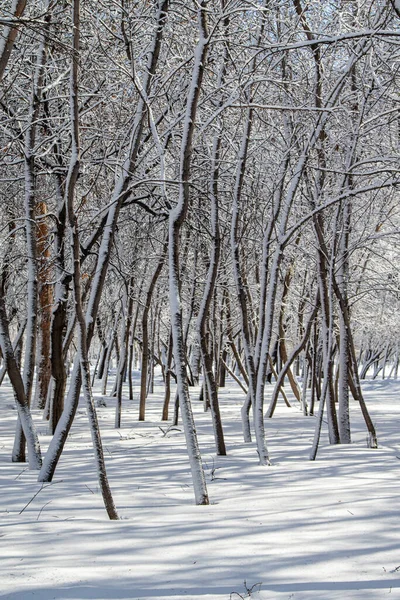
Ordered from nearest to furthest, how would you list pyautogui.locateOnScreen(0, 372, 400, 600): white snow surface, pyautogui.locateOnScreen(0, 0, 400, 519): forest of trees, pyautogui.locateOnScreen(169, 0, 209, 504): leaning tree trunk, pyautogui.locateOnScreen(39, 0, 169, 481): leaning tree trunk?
pyautogui.locateOnScreen(0, 372, 400, 600): white snow surface → pyautogui.locateOnScreen(169, 0, 209, 504): leaning tree trunk → pyautogui.locateOnScreen(0, 0, 400, 519): forest of trees → pyautogui.locateOnScreen(39, 0, 169, 481): leaning tree trunk

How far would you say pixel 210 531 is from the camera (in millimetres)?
4422

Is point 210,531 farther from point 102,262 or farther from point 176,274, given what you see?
point 102,262

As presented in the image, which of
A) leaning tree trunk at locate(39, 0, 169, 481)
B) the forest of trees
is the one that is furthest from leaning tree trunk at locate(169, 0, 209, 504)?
leaning tree trunk at locate(39, 0, 169, 481)


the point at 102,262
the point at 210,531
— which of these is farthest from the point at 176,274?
the point at 210,531

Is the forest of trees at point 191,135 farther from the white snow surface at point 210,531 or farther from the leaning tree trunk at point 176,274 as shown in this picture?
the white snow surface at point 210,531

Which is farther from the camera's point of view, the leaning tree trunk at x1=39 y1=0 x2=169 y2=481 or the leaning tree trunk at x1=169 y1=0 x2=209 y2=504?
the leaning tree trunk at x1=39 y1=0 x2=169 y2=481

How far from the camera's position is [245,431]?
1035 centimetres

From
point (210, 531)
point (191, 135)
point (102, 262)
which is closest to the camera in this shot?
point (210, 531)

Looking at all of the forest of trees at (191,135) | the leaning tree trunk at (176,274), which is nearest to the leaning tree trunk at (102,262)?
the forest of trees at (191,135)

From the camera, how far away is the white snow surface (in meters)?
3.33

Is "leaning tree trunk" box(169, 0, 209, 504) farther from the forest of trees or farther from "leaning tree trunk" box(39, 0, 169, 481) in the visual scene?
"leaning tree trunk" box(39, 0, 169, 481)

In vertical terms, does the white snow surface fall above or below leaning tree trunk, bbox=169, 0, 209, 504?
below

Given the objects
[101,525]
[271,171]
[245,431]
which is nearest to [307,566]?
[101,525]

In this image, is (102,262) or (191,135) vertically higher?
(191,135)
